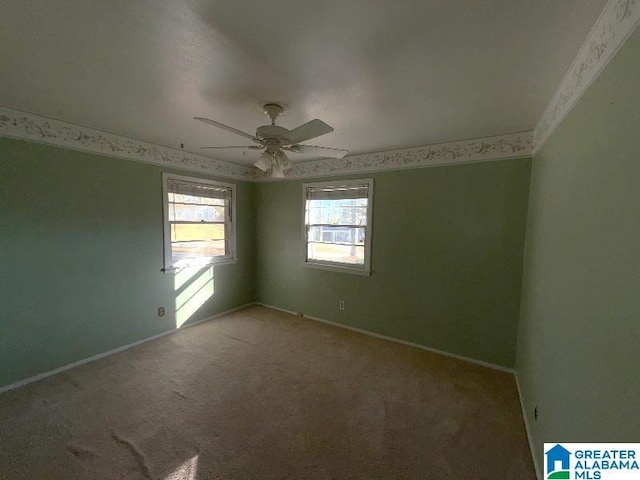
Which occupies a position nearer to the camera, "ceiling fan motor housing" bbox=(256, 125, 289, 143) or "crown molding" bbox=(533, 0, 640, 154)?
"crown molding" bbox=(533, 0, 640, 154)

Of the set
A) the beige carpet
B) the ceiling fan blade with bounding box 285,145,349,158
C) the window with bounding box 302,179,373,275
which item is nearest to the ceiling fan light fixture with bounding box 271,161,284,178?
the ceiling fan blade with bounding box 285,145,349,158

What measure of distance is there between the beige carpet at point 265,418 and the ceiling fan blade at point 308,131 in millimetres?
2083

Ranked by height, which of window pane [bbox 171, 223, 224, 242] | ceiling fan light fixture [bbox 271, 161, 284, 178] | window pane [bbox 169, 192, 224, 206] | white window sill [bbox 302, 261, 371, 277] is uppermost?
ceiling fan light fixture [bbox 271, 161, 284, 178]

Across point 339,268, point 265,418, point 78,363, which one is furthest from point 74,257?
point 339,268

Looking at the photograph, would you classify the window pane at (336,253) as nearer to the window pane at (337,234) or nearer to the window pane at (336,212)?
the window pane at (337,234)

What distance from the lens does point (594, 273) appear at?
101 cm

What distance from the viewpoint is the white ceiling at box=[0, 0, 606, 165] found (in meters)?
1.07

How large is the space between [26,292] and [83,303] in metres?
→ 0.42

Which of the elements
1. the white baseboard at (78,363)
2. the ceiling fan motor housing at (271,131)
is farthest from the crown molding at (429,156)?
the white baseboard at (78,363)

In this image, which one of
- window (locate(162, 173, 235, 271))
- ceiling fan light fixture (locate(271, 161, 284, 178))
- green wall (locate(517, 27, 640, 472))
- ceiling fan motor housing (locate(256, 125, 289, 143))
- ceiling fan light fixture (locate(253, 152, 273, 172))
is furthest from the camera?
window (locate(162, 173, 235, 271))

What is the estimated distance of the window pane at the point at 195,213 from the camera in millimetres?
3359

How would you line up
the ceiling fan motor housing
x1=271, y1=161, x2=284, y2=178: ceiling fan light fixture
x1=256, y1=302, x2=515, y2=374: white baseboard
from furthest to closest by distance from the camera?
1. x1=256, y1=302, x2=515, y2=374: white baseboard
2. x1=271, y1=161, x2=284, y2=178: ceiling fan light fixture
3. the ceiling fan motor housing

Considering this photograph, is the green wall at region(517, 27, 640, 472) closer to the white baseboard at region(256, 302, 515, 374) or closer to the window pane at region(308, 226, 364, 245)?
the white baseboard at region(256, 302, 515, 374)

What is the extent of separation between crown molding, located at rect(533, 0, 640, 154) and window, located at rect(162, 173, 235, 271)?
3732mm
